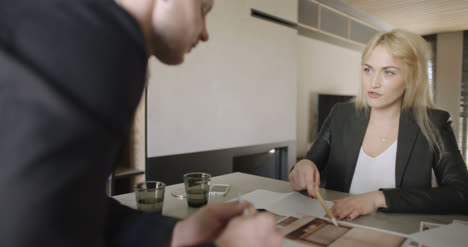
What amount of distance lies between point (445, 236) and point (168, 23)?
2.79 feet

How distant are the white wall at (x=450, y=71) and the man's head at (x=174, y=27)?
6.53m

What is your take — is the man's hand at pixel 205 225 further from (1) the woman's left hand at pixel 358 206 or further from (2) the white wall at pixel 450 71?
(2) the white wall at pixel 450 71

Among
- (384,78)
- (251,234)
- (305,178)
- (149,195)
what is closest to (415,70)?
(384,78)

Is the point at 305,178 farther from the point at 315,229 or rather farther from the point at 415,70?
the point at 415,70

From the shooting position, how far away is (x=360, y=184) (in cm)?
151

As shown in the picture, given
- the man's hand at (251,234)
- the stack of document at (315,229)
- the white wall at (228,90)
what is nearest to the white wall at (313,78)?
the white wall at (228,90)

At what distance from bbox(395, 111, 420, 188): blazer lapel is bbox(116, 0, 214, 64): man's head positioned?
4.12 feet

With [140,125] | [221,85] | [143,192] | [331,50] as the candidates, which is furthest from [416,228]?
[331,50]

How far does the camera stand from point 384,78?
57.8 inches

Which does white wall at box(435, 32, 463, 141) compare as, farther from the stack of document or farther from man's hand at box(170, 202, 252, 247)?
man's hand at box(170, 202, 252, 247)

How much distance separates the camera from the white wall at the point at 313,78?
416cm

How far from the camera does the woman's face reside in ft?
4.78

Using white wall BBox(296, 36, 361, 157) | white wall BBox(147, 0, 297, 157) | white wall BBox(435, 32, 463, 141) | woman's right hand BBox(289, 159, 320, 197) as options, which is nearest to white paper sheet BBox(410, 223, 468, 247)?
woman's right hand BBox(289, 159, 320, 197)

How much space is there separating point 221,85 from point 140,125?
815mm
